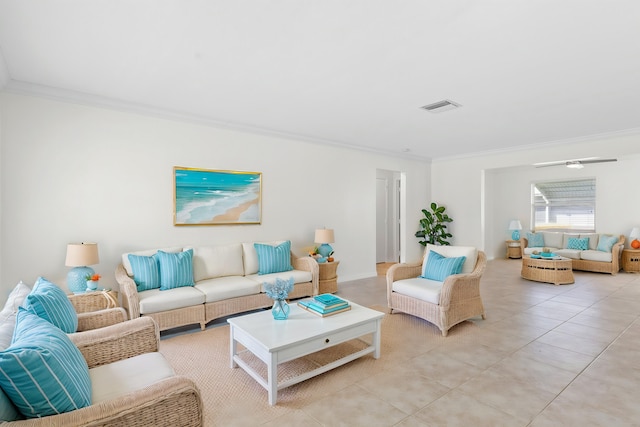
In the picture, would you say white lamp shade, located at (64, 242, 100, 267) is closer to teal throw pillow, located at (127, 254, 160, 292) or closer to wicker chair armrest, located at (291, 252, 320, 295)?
teal throw pillow, located at (127, 254, 160, 292)

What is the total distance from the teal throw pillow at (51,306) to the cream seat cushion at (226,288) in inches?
61.2

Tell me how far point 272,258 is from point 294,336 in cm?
212

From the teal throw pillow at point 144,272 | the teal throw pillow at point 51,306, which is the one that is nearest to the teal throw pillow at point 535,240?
the teal throw pillow at point 144,272

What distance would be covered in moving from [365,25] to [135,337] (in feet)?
8.50

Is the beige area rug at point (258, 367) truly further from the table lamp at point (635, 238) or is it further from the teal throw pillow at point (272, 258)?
the table lamp at point (635, 238)

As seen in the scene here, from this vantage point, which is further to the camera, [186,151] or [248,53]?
[186,151]

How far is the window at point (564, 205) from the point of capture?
8.47m

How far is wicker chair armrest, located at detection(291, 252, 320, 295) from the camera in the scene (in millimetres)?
4613

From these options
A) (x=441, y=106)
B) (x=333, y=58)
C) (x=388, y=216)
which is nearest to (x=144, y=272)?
(x=333, y=58)

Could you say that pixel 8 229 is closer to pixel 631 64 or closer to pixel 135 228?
pixel 135 228

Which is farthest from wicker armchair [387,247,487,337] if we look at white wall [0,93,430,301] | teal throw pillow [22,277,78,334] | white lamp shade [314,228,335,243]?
teal throw pillow [22,277,78,334]

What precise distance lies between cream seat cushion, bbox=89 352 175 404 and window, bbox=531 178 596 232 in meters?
9.83

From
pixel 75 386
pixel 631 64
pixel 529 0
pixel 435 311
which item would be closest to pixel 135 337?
pixel 75 386

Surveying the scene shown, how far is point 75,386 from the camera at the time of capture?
1.39 m
